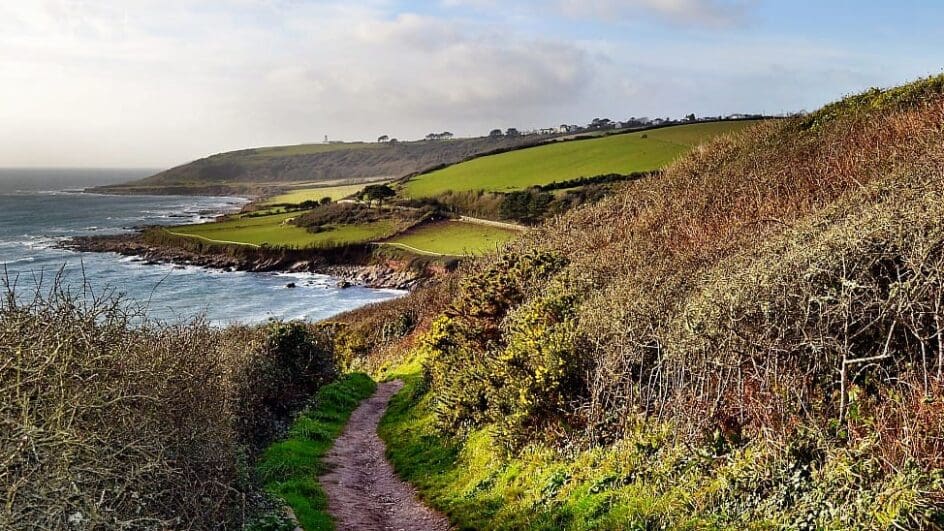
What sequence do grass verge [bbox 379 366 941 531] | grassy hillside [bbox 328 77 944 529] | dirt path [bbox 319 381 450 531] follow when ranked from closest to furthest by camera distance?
grass verge [bbox 379 366 941 531]
grassy hillside [bbox 328 77 944 529]
dirt path [bbox 319 381 450 531]

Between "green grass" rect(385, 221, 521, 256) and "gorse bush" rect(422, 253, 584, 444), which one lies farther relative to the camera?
"green grass" rect(385, 221, 521, 256)

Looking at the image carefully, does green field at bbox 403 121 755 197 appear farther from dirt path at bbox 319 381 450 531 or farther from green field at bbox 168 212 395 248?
dirt path at bbox 319 381 450 531

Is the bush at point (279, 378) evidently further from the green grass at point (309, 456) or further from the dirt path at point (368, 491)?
the dirt path at point (368, 491)

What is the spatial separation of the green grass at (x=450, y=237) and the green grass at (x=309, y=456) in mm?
44680

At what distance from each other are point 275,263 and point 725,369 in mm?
76941

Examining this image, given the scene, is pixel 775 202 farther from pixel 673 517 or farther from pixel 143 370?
pixel 143 370

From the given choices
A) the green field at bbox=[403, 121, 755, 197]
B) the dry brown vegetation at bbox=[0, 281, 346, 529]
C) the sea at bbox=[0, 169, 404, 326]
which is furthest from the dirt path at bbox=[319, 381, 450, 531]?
the green field at bbox=[403, 121, 755, 197]

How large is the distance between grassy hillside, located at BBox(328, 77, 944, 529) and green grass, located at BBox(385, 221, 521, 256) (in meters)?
49.8

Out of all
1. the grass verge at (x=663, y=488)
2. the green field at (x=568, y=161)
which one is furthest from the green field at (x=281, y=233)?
the grass verge at (x=663, y=488)

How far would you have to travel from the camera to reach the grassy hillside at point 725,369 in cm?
798

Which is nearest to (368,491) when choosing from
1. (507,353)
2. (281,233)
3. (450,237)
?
(507,353)

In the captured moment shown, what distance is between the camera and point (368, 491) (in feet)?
52.1

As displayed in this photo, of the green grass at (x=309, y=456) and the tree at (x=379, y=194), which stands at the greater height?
the tree at (x=379, y=194)

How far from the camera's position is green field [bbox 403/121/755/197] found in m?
77.9
